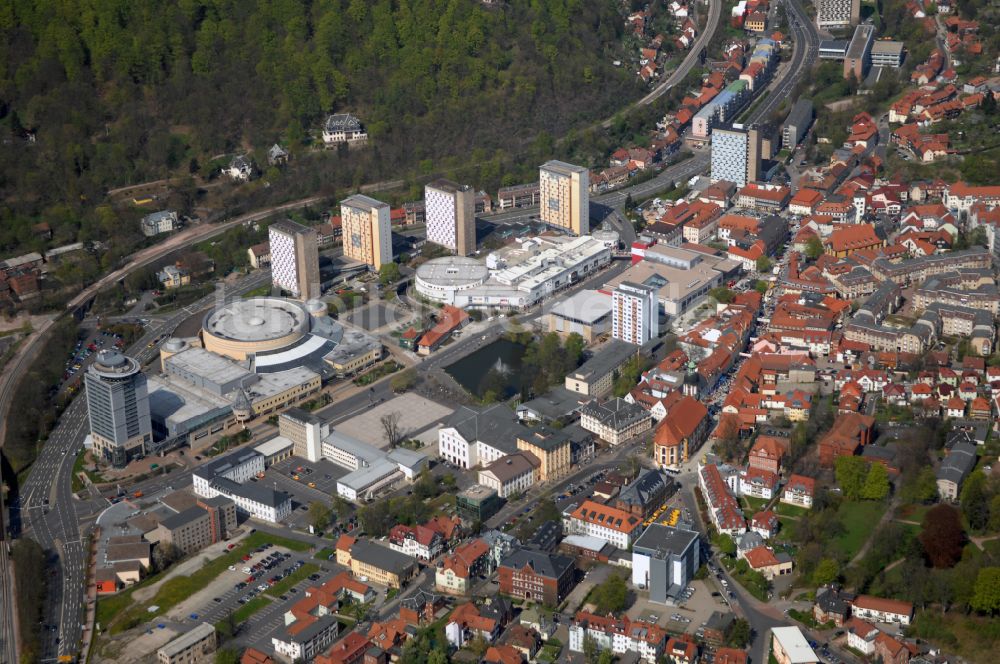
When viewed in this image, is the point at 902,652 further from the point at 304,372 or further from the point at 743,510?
the point at 304,372

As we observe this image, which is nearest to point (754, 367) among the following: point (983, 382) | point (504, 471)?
point (983, 382)

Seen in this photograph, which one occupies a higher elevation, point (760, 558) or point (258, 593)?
point (760, 558)

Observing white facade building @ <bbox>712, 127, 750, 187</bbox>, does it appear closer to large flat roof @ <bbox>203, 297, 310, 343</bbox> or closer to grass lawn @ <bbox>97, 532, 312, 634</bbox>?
large flat roof @ <bbox>203, 297, 310, 343</bbox>

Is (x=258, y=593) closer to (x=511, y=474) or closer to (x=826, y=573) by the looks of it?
(x=511, y=474)

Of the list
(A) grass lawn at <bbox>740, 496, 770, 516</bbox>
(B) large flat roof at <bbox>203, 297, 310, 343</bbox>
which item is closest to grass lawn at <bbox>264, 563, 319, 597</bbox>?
(A) grass lawn at <bbox>740, 496, 770, 516</bbox>

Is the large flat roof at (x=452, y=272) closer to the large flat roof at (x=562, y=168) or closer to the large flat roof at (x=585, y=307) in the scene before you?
the large flat roof at (x=585, y=307)

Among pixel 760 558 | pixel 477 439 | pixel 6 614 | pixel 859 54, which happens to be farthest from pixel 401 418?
pixel 859 54
